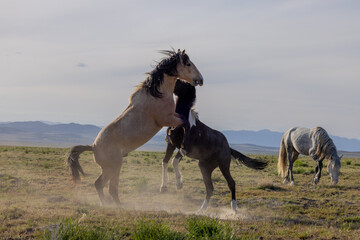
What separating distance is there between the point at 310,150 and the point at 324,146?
89 centimetres

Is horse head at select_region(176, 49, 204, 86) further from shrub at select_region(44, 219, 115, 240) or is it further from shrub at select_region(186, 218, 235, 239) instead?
shrub at select_region(44, 219, 115, 240)

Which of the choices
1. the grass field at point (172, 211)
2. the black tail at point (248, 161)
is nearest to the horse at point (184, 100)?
the grass field at point (172, 211)

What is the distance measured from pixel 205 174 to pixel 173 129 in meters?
1.81

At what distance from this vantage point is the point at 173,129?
9.17m

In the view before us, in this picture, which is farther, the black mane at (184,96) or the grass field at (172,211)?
the black mane at (184,96)

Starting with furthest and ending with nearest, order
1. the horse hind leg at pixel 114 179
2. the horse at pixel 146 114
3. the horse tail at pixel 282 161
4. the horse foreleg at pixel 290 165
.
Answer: the horse tail at pixel 282 161
the horse foreleg at pixel 290 165
the horse hind leg at pixel 114 179
the horse at pixel 146 114

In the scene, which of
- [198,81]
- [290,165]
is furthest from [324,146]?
[198,81]

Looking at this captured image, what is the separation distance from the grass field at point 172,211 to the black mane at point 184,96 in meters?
2.49

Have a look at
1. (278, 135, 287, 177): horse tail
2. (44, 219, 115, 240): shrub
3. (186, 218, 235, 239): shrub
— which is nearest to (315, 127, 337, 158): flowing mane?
(278, 135, 287, 177): horse tail

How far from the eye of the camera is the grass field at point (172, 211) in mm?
6059

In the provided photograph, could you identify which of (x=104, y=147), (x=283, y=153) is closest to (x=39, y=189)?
(x=104, y=147)

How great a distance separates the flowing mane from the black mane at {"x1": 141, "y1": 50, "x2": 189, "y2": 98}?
1017cm

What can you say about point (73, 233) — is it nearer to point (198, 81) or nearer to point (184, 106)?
point (198, 81)

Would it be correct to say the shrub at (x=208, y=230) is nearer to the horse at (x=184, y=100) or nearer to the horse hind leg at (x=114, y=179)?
the horse hind leg at (x=114, y=179)
